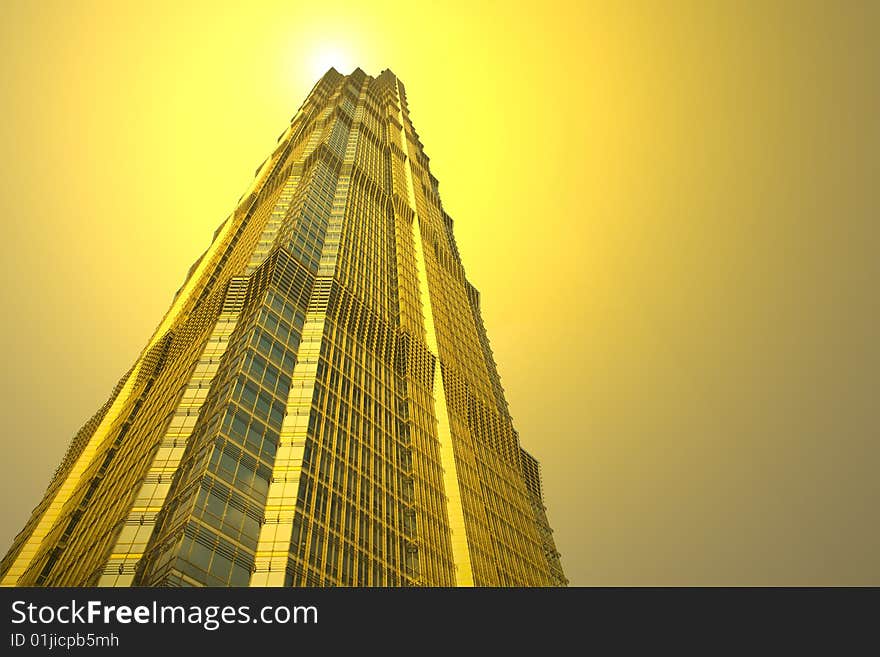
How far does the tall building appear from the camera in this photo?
133 feet

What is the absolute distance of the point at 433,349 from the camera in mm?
78750

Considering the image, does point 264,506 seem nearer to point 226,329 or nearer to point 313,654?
point 226,329

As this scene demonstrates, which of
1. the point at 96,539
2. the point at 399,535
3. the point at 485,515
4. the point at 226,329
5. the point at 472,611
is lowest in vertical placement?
the point at 472,611

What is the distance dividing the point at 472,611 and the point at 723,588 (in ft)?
21.0

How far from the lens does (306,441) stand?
48.2m

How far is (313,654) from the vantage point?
15.6 meters

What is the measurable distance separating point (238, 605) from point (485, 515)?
4848cm

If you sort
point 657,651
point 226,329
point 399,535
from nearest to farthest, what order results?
point 657,651 → point 399,535 → point 226,329

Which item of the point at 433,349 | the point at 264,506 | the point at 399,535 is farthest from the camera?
the point at 433,349

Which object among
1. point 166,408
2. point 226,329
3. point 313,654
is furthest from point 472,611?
point 226,329

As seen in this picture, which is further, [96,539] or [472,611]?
[96,539]

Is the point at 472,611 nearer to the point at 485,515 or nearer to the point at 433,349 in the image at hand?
the point at 485,515

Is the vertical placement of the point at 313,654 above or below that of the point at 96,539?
below

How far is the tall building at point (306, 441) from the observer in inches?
1592
